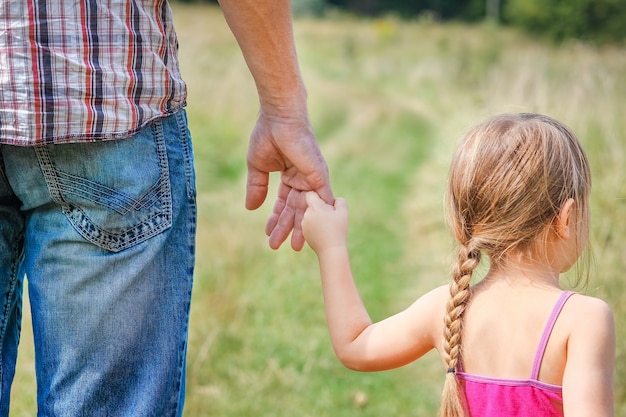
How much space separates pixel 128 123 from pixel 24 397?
216 cm

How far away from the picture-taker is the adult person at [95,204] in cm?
170

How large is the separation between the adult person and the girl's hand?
1.22 ft

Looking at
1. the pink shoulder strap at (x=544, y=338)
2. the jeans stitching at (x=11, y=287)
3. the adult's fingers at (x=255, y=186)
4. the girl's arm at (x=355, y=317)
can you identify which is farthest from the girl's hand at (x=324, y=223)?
the jeans stitching at (x=11, y=287)

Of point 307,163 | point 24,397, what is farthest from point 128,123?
point 24,397

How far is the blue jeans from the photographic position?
5.79 ft

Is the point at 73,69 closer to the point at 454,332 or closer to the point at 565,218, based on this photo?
the point at 454,332

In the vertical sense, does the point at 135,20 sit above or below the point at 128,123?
above

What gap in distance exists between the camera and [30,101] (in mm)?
1690

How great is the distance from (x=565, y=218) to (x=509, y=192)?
0.43 feet

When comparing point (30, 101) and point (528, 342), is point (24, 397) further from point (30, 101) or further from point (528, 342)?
point (528, 342)

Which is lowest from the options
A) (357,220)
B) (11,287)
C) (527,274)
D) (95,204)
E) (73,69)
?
(357,220)

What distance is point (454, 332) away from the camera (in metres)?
1.83

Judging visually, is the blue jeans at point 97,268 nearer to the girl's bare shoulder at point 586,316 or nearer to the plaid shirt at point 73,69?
the plaid shirt at point 73,69

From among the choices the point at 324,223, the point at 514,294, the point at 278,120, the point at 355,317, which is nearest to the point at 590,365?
the point at 514,294
